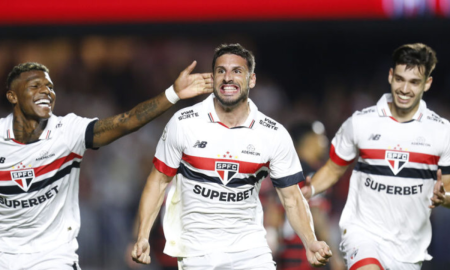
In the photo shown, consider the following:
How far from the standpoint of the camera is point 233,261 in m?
5.05

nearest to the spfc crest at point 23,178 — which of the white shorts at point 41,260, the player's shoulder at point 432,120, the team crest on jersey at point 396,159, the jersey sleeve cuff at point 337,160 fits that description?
the white shorts at point 41,260

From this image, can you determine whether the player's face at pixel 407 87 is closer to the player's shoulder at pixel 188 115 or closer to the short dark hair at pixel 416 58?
the short dark hair at pixel 416 58

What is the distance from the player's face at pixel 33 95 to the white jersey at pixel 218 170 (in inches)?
36.4

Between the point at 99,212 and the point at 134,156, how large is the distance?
80 cm

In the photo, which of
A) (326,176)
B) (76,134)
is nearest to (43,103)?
(76,134)

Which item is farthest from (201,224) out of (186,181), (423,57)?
(423,57)

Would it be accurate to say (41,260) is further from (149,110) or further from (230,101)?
(230,101)

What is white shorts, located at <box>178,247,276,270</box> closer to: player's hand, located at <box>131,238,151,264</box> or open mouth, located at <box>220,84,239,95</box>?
player's hand, located at <box>131,238,151,264</box>

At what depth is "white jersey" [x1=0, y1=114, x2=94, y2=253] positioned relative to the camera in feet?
17.0

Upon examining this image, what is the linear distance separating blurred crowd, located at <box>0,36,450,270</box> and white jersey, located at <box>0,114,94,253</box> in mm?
3127

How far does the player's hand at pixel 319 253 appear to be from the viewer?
483 centimetres

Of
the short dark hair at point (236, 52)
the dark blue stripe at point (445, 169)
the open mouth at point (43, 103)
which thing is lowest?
the dark blue stripe at point (445, 169)

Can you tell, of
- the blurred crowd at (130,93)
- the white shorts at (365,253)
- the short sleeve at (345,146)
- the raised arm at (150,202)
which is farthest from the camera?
the blurred crowd at (130,93)

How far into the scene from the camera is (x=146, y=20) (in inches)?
314
